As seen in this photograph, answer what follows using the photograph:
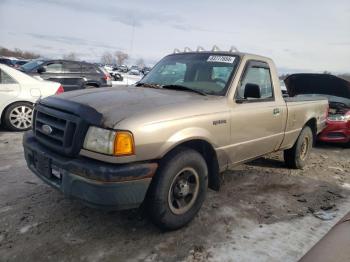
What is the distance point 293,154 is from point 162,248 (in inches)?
138

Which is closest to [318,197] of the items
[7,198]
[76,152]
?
[76,152]

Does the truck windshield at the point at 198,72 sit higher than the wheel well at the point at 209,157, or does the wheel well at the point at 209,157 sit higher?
the truck windshield at the point at 198,72

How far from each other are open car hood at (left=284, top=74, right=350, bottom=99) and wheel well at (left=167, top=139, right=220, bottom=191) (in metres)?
5.39

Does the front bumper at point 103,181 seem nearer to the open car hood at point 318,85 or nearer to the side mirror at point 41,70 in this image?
the open car hood at point 318,85

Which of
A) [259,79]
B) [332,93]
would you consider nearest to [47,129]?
[259,79]

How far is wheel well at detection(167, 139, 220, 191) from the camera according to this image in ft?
12.1

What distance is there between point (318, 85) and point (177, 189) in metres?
6.31

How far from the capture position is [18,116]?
7.41 meters

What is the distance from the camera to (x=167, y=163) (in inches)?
127

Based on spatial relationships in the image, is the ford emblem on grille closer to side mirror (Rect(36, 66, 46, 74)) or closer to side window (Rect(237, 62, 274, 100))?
side window (Rect(237, 62, 274, 100))

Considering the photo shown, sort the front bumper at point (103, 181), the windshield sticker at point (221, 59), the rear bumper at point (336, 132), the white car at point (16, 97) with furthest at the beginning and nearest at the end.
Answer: the rear bumper at point (336, 132) < the white car at point (16, 97) < the windshield sticker at point (221, 59) < the front bumper at point (103, 181)

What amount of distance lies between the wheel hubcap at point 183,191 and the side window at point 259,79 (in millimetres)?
1227

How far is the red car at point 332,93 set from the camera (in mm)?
7816

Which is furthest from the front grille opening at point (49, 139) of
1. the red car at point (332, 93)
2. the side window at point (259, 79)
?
the red car at point (332, 93)
